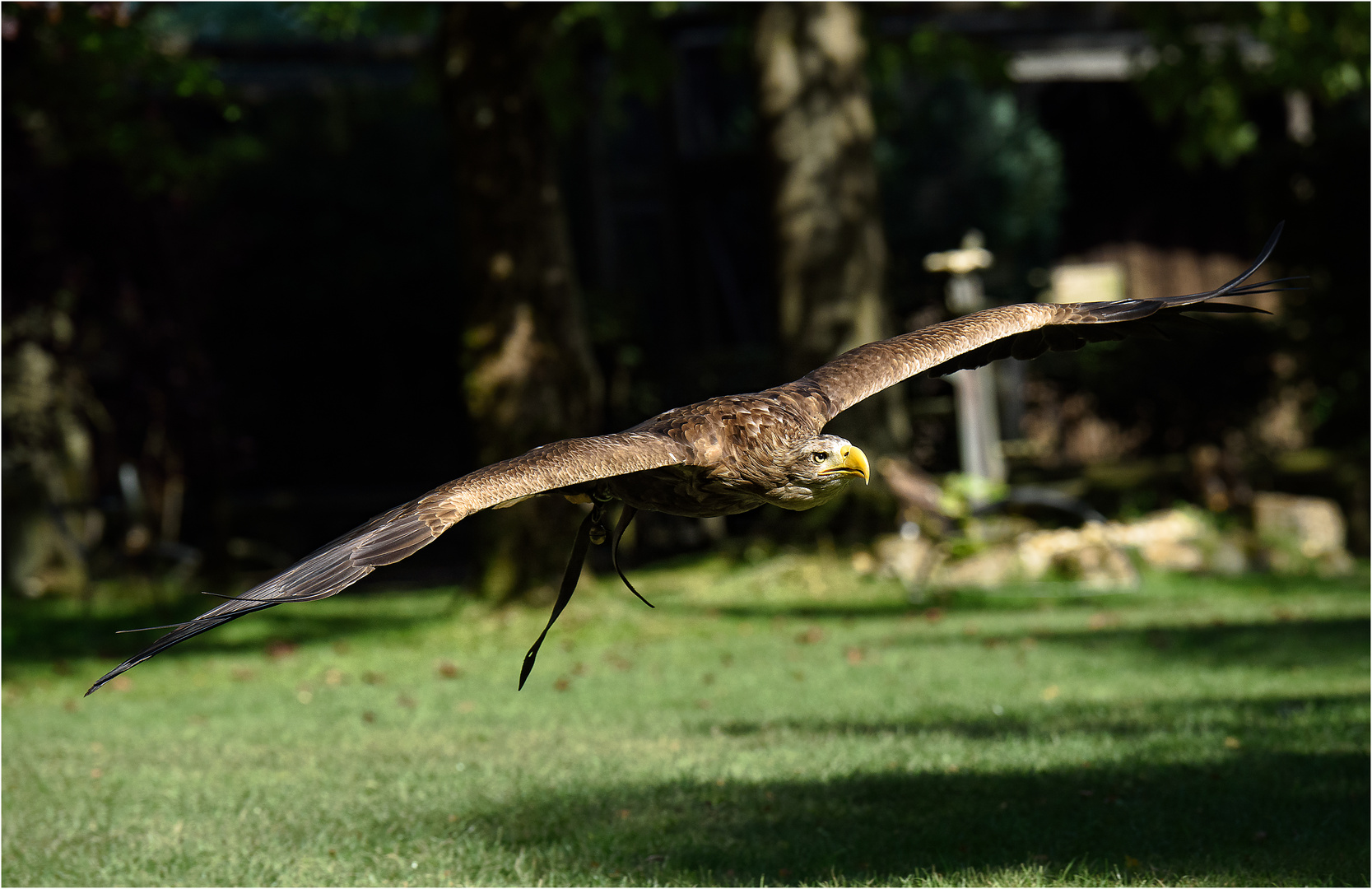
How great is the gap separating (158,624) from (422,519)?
26.4 feet

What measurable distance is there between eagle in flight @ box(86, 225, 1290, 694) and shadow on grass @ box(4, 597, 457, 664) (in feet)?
19.9

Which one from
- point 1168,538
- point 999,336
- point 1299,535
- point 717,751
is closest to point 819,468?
point 999,336

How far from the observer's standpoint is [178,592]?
1223 cm

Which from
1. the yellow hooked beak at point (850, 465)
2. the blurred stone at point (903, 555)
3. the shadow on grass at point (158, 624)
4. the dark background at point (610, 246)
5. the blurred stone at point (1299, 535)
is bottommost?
the blurred stone at point (1299, 535)

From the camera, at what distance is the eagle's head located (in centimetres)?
415

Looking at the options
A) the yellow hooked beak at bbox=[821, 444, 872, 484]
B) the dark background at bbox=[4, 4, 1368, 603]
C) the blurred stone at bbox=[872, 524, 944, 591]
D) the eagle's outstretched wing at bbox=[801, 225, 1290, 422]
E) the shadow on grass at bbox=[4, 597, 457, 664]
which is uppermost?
the dark background at bbox=[4, 4, 1368, 603]

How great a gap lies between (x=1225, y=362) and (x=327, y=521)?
9690 mm

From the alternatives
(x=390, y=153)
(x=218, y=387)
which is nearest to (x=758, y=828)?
(x=218, y=387)

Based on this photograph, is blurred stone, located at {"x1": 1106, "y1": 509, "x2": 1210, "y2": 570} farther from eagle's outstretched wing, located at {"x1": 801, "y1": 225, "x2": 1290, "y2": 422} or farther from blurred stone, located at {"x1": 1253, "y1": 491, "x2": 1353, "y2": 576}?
eagle's outstretched wing, located at {"x1": 801, "y1": 225, "x2": 1290, "y2": 422}

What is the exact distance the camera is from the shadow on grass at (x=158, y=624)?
945 cm

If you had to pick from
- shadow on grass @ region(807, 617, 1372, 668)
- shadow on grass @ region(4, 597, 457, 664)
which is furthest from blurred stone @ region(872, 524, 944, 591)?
shadow on grass @ region(4, 597, 457, 664)

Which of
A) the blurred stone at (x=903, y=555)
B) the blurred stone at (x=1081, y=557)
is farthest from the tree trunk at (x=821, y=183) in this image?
the blurred stone at (x=1081, y=557)

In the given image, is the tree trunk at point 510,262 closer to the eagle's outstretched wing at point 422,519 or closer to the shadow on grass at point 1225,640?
the shadow on grass at point 1225,640

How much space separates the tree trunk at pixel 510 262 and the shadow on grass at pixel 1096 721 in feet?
11.4
